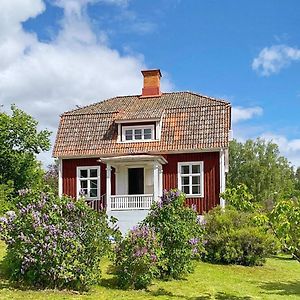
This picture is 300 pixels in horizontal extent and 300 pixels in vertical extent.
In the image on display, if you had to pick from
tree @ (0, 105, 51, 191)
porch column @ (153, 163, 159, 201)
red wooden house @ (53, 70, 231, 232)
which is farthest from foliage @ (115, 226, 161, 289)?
tree @ (0, 105, 51, 191)

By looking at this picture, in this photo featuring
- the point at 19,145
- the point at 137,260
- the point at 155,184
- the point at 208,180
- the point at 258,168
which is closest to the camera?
the point at 137,260

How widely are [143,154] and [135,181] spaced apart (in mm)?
1763

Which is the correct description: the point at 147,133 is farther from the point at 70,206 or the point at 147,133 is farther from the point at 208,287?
the point at 70,206

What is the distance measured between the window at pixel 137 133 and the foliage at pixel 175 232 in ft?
32.3

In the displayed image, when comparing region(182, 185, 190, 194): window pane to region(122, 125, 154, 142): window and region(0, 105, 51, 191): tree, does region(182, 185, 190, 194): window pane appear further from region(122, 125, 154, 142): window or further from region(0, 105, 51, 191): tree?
region(0, 105, 51, 191): tree

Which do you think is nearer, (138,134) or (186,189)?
(186,189)

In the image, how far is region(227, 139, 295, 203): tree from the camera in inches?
1938

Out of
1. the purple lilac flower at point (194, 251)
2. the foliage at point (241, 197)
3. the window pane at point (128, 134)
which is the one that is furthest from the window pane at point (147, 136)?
the foliage at point (241, 197)

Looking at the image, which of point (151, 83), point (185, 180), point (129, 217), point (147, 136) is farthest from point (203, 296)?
point (151, 83)

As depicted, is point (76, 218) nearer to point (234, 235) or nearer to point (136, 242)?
point (136, 242)

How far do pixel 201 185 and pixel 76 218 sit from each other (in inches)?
493

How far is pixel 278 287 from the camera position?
1546 cm

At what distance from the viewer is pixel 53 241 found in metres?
12.0

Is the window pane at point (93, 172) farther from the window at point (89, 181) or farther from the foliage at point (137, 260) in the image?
the foliage at point (137, 260)
